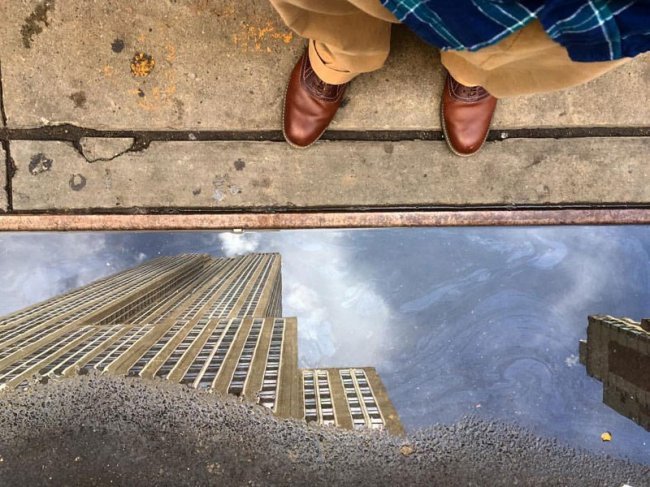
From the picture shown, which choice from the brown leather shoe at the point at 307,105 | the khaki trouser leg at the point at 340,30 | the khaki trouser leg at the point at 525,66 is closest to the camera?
the khaki trouser leg at the point at 525,66

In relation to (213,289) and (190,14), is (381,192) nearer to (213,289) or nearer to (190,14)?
(190,14)

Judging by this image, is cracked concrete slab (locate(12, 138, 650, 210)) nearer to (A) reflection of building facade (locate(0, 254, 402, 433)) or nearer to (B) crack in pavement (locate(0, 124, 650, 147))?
(B) crack in pavement (locate(0, 124, 650, 147))

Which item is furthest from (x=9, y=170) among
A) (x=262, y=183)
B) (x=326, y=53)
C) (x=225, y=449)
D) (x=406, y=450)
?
(x=225, y=449)

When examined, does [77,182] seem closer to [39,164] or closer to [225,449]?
[39,164]

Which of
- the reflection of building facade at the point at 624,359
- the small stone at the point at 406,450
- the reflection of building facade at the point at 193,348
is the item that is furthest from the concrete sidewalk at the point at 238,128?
the reflection of building facade at the point at 624,359

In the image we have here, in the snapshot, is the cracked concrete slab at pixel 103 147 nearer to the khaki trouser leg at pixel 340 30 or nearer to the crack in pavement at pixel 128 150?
the crack in pavement at pixel 128 150
